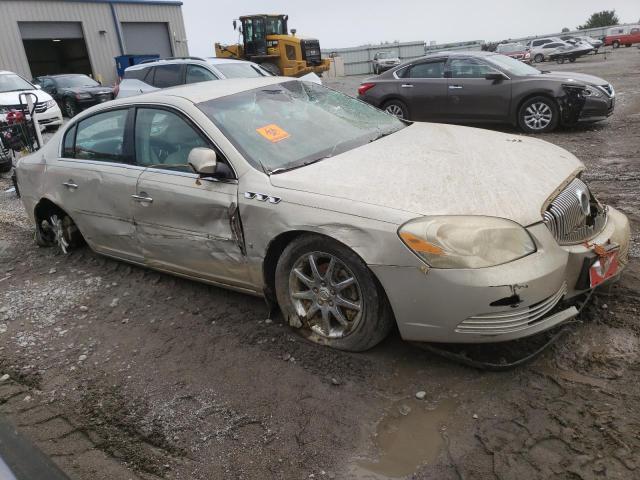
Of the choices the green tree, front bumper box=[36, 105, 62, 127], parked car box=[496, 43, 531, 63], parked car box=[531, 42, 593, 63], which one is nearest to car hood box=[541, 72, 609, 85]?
front bumper box=[36, 105, 62, 127]

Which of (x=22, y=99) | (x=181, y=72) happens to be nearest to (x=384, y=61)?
(x=22, y=99)

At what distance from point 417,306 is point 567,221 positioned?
3.17 ft

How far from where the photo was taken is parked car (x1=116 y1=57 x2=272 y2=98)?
419 inches

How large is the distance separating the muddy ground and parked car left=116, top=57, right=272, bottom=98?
7666mm

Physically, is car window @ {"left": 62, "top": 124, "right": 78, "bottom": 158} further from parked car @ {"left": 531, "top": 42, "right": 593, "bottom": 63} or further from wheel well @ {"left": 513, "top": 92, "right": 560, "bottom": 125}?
parked car @ {"left": 531, "top": 42, "right": 593, "bottom": 63}

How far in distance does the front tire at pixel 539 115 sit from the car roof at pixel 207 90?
21.2ft

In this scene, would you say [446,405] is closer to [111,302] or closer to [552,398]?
[552,398]

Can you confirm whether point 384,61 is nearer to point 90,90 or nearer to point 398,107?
point 90,90

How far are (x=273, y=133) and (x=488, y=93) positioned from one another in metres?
7.19

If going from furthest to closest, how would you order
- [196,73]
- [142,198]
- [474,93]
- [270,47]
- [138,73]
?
1. [270,47]
2. [138,73]
3. [196,73]
4. [474,93]
5. [142,198]

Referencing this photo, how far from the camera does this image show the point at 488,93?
958cm

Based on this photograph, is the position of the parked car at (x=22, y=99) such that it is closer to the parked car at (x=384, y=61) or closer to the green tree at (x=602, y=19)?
the parked car at (x=384, y=61)

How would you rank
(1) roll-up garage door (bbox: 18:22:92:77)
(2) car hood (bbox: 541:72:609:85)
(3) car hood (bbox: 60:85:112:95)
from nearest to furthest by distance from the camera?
(2) car hood (bbox: 541:72:609:85)
(3) car hood (bbox: 60:85:112:95)
(1) roll-up garage door (bbox: 18:22:92:77)

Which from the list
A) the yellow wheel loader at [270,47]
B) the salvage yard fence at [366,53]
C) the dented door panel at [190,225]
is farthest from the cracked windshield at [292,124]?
the salvage yard fence at [366,53]
